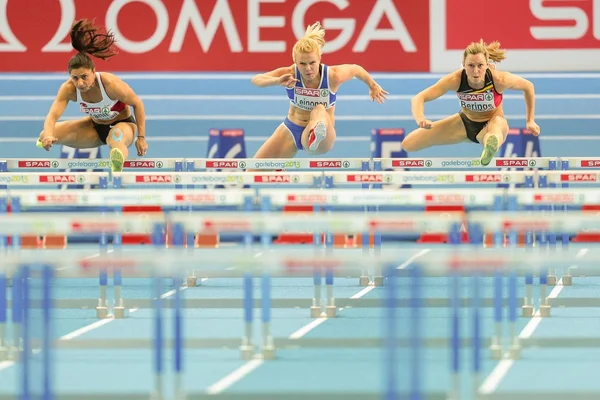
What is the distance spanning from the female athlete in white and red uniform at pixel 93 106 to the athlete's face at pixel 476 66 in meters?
2.69

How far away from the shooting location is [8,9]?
1534 cm

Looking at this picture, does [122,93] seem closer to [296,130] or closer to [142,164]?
[142,164]

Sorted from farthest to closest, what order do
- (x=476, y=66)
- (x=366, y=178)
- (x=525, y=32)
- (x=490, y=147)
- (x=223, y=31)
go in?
1. (x=223, y=31)
2. (x=525, y=32)
3. (x=476, y=66)
4. (x=490, y=147)
5. (x=366, y=178)

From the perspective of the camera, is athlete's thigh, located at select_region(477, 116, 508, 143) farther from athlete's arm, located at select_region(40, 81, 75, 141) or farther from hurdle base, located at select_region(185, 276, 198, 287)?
athlete's arm, located at select_region(40, 81, 75, 141)

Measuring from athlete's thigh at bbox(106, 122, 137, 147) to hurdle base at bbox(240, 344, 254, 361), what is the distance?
9.59ft

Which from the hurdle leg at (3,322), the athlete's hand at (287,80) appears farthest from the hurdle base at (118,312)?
the athlete's hand at (287,80)

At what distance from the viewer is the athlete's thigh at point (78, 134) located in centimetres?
995

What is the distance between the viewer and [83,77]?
9.69 metres

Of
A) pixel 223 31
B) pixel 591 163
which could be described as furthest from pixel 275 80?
pixel 223 31

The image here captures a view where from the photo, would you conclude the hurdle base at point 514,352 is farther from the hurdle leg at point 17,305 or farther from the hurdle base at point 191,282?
the hurdle base at point 191,282

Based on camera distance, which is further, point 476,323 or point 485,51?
point 485,51

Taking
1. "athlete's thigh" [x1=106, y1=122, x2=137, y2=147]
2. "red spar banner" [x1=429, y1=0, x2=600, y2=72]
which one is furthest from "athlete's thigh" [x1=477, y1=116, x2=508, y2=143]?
"red spar banner" [x1=429, y1=0, x2=600, y2=72]

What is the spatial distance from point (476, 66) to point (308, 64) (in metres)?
1.38

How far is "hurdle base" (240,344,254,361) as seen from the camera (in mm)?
7121
